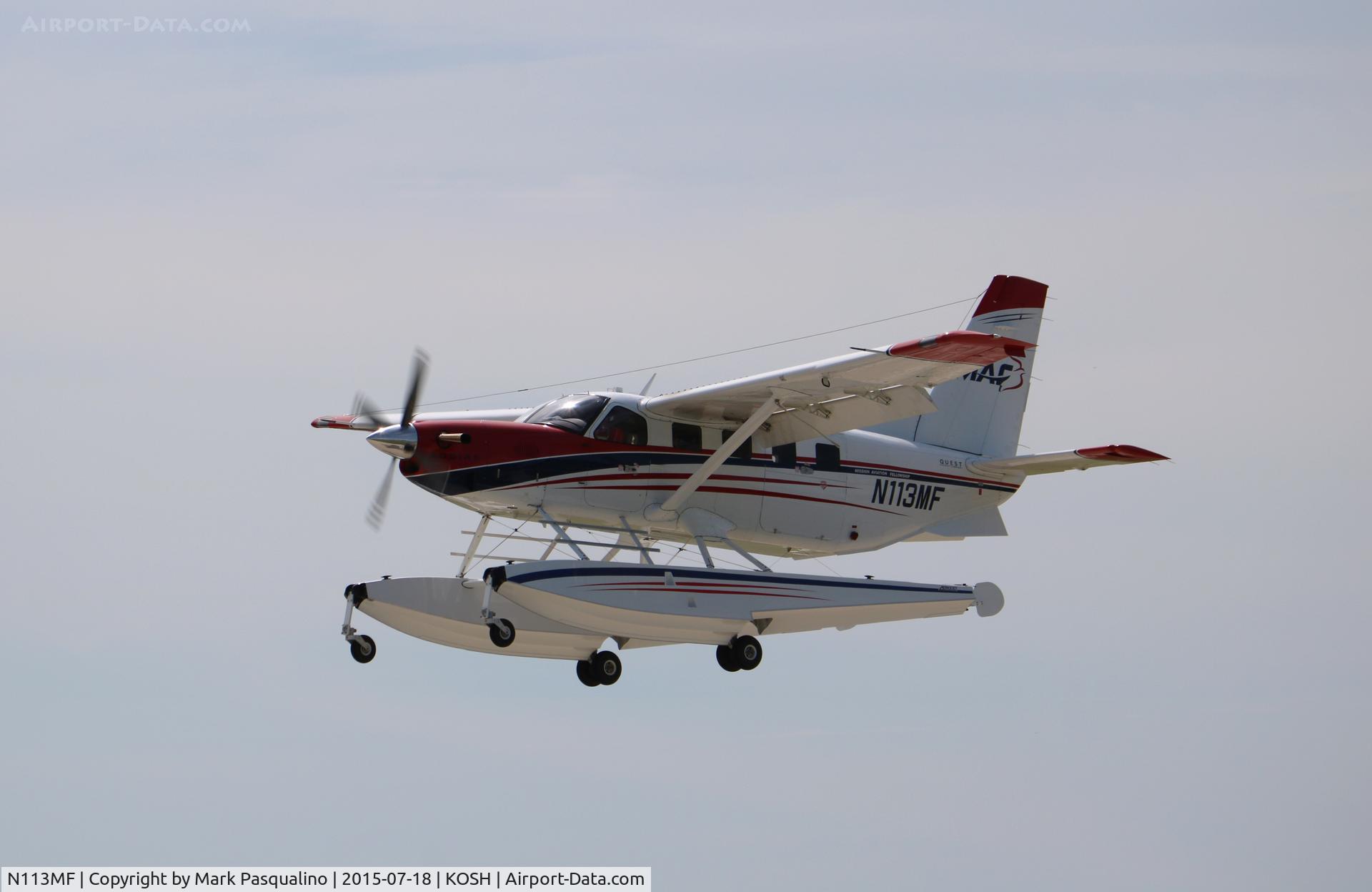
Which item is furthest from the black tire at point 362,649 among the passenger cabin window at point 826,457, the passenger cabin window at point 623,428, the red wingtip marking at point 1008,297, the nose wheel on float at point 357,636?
the red wingtip marking at point 1008,297

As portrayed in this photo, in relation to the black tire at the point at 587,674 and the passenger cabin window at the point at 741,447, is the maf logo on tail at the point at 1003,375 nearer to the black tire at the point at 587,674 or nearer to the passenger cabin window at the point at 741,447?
the passenger cabin window at the point at 741,447

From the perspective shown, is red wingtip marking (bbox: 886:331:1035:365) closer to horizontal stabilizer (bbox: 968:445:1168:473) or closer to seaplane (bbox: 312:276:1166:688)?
seaplane (bbox: 312:276:1166:688)

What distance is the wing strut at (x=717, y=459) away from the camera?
2222 centimetres

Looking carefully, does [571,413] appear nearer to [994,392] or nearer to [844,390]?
[844,390]

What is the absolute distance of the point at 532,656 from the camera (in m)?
23.3

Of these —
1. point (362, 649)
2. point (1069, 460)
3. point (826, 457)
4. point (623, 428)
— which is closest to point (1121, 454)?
point (1069, 460)

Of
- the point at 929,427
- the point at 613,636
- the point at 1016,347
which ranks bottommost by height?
the point at 613,636

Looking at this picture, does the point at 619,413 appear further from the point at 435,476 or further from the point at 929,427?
the point at 929,427

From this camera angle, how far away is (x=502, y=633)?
69.7ft

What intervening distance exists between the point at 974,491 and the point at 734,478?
167 inches

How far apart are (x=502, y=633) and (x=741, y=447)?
4211 mm

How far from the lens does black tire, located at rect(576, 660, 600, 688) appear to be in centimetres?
2319

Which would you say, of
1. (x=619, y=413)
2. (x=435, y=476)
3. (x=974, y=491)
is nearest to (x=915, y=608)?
(x=974, y=491)

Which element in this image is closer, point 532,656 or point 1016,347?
point 1016,347
